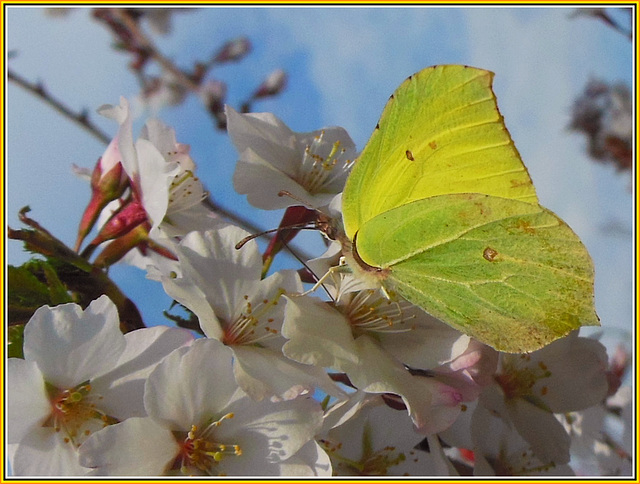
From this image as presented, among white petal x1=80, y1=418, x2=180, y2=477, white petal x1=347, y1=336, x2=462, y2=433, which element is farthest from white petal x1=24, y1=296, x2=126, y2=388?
white petal x1=347, y1=336, x2=462, y2=433

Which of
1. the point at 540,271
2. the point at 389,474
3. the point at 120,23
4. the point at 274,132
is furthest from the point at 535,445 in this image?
the point at 120,23

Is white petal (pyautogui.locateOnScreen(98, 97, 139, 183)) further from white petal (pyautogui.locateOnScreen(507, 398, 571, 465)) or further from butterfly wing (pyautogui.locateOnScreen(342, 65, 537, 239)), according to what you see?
white petal (pyautogui.locateOnScreen(507, 398, 571, 465))

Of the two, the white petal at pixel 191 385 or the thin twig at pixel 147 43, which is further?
the thin twig at pixel 147 43

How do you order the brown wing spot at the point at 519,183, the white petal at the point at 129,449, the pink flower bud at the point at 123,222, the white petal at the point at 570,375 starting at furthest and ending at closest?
1. the white petal at the point at 570,375
2. the pink flower bud at the point at 123,222
3. the brown wing spot at the point at 519,183
4. the white petal at the point at 129,449

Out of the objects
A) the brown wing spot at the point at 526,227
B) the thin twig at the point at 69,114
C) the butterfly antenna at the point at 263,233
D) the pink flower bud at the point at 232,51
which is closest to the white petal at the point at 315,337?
the butterfly antenna at the point at 263,233

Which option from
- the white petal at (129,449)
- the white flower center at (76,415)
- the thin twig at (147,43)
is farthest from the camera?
the thin twig at (147,43)

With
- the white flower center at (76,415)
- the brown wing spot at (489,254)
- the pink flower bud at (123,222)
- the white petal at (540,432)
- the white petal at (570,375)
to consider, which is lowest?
the white petal at (540,432)

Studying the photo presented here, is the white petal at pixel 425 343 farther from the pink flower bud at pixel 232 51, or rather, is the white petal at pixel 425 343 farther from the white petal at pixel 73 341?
the pink flower bud at pixel 232 51

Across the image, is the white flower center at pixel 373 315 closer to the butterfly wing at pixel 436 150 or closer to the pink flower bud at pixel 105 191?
the butterfly wing at pixel 436 150

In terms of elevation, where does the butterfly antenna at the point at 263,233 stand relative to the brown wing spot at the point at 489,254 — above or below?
above
